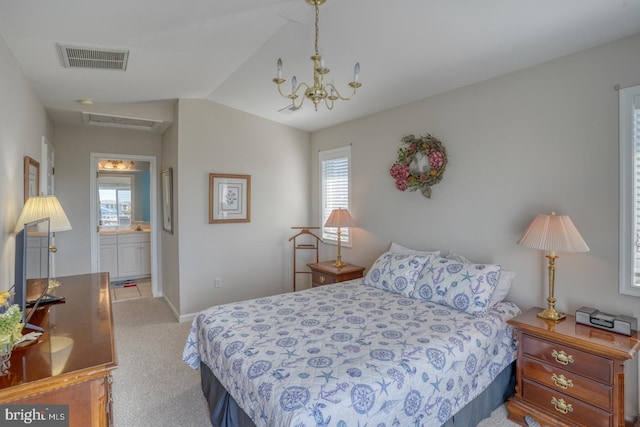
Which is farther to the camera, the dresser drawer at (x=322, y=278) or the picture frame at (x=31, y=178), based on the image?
the dresser drawer at (x=322, y=278)

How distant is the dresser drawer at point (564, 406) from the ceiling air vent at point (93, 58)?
3.71 m

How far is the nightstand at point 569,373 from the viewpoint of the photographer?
190 cm

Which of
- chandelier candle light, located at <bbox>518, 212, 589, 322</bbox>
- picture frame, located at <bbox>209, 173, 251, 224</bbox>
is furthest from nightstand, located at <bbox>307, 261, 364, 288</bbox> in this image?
chandelier candle light, located at <bbox>518, 212, 589, 322</bbox>

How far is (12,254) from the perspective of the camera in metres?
2.30

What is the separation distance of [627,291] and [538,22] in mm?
1767

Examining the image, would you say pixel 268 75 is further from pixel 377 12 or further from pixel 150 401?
pixel 150 401

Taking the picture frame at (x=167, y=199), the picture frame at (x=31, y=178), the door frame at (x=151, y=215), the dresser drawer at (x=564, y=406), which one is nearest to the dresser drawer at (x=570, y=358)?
the dresser drawer at (x=564, y=406)

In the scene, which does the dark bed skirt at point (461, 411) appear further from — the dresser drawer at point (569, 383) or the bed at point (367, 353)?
the dresser drawer at point (569, 383)

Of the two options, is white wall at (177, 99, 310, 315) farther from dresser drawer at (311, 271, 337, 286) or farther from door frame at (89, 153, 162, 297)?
door frame at (89, 153, 162, 297)

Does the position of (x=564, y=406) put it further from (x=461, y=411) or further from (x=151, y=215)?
(x=151, y=215)

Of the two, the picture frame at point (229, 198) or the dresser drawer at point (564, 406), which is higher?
the picture frame at point (229, 198)

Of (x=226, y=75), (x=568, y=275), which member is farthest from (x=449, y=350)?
(x=226, y=75)

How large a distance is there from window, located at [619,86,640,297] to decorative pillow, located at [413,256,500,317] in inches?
29.2

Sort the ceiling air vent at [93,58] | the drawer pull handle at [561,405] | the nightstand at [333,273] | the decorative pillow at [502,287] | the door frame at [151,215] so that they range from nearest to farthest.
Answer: the drawer pull handle at [561,405] → the ceiling air vent at [93,58] → the decorative pillow at [502,287] → the nightstand at [333,273] → the door frame at [151,215]
